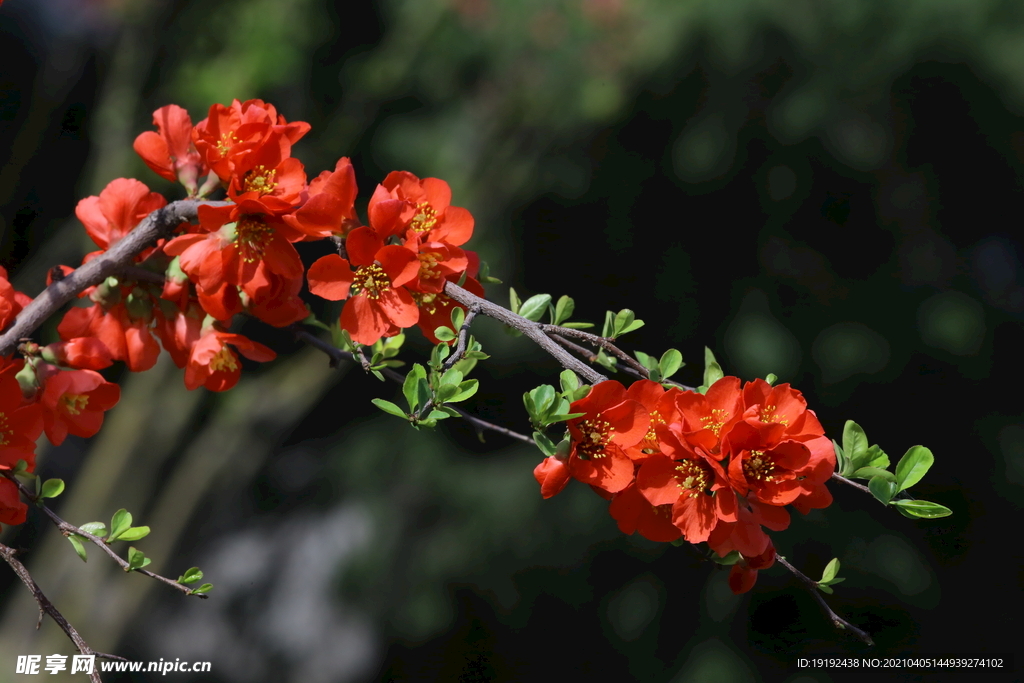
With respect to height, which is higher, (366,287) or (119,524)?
(366,287)

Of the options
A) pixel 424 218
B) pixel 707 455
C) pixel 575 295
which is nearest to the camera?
pixel 707 455

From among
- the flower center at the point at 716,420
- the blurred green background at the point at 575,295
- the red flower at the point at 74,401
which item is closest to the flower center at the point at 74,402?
the red flower at the point at 74,401

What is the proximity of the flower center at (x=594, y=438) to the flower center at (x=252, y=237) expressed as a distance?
250mm

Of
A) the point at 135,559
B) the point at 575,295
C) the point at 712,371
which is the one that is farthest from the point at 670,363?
the point at 575,295

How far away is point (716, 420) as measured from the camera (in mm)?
457

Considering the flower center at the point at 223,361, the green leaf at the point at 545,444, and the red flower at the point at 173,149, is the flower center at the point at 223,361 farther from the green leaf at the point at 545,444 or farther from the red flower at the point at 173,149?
the green leaf at the point at 545,444

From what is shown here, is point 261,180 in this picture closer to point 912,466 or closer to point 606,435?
point 606,435

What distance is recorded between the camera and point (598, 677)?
199 centimetres

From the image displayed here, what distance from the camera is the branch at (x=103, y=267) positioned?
498 mm

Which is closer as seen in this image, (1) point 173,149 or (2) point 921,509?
(2) point 921,509

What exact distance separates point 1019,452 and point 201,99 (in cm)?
235

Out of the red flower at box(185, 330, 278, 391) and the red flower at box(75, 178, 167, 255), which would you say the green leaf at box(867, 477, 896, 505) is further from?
the red flower at box(75, 178, 167, 255)

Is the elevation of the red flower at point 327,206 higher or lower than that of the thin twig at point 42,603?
higher

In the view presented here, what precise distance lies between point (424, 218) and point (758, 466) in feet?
0.93
